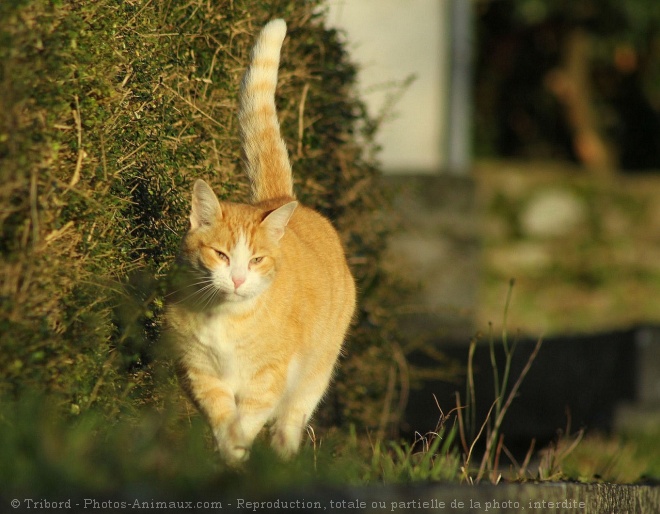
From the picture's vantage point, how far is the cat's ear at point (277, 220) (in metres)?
4.16

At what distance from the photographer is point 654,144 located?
14102mm

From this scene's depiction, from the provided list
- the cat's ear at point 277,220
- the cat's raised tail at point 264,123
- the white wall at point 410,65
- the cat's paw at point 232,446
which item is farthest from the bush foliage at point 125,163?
the white wall at point 410,65

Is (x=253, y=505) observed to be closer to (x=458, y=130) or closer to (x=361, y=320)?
(x=361, y=320)

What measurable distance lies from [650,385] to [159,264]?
191 inches

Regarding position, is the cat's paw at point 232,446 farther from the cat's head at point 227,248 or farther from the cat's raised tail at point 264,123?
the cat's raised tail at point 264,123

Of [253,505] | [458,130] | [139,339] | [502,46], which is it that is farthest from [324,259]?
[502,46]

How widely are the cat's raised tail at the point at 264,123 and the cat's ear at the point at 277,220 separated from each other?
511 mm

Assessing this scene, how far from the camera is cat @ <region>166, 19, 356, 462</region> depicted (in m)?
4.04

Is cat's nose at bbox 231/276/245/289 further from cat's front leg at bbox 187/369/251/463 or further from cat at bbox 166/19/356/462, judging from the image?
cat's front leg at bbox 187/369/251/463

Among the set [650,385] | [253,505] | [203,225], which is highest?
[203,225]

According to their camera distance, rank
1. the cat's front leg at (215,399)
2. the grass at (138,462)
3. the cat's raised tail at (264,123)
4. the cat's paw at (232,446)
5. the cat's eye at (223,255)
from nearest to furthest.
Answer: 1. the grass at (138,462)
2. the cat's paw at (232,446)
3. the cat's front leg at (215,399)
4. the cat's eye at (223,255)
5. the cat's raised tail at (264,123)

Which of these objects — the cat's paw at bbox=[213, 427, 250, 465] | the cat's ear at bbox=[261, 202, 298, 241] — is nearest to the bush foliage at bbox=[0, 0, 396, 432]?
the cat's paw at bbox=[213, 427, 250, 465]

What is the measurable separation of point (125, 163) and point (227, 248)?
50 centimetres

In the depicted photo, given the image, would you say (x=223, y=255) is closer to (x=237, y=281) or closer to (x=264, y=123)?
(x=237, y=281)
